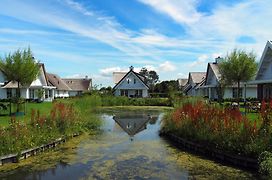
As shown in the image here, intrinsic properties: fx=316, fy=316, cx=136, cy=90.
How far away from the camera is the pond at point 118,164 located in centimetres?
1039

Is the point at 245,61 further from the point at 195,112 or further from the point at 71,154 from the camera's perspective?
the point at 71,154

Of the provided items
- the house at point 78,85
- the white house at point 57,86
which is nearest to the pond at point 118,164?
the white house at point 57,86

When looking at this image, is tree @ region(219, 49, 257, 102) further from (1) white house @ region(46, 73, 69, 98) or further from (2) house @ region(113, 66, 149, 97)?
(1) white house @ region(46, 73, 69, 98)

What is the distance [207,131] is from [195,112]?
2.04 meters

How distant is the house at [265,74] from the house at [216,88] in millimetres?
9965

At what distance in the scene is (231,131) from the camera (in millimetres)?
12406

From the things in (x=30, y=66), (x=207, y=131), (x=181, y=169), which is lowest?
(x=181, y=169)

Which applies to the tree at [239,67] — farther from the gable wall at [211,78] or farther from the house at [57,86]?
the house at [57,86]

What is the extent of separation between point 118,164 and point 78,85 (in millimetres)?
65928

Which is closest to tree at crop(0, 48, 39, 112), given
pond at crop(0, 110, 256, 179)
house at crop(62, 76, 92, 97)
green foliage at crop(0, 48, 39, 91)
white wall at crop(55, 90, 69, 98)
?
green foliage at crop(0, 48, 39, 91)

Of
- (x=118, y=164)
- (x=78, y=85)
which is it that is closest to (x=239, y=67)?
(x=118, y=164)

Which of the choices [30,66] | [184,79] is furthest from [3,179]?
[184,79]

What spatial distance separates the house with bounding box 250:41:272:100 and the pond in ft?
60.6

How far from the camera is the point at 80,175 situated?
1044 centimetres
